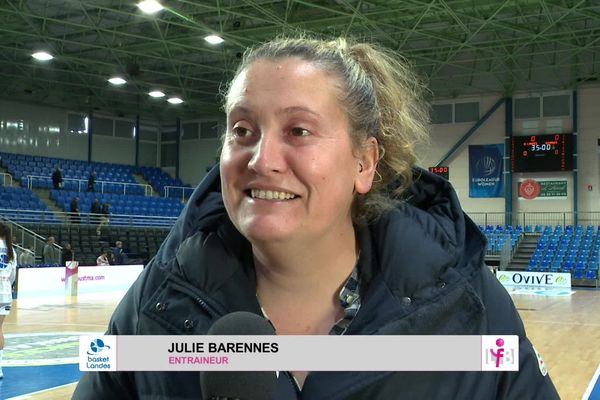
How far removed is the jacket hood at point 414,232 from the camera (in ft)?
4.51

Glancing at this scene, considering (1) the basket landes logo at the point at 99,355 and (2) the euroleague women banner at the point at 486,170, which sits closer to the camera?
(1) the basket landes logo at the point at 99,355

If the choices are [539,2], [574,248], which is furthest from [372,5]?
[574,248]

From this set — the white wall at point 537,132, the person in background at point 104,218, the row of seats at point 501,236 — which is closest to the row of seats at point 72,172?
the person in background at point 104,218

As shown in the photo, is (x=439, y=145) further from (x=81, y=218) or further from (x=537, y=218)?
(x=81, y=218)

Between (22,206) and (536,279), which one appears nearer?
(536,279)

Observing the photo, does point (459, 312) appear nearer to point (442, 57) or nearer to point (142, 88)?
point (442, 57)

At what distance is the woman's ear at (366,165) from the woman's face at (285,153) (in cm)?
7

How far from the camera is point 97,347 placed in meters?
1.38

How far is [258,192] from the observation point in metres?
1.34

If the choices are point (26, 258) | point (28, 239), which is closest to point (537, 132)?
point (28, 239)

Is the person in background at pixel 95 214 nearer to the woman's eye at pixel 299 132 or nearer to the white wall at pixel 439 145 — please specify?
the white wall at pixel 439 145

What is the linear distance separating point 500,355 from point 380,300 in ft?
0.81

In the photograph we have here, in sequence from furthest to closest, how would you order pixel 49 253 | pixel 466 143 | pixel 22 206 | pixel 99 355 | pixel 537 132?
pixel 466 143 < pixel 537 132 < pixel 22 206 < pixel 49 253 < pixel 99 355

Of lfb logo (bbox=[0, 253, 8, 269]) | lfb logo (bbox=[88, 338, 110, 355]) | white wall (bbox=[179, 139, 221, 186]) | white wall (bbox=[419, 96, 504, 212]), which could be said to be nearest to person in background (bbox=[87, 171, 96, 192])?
white wall (bbox=[179, 139, 221, 186])
